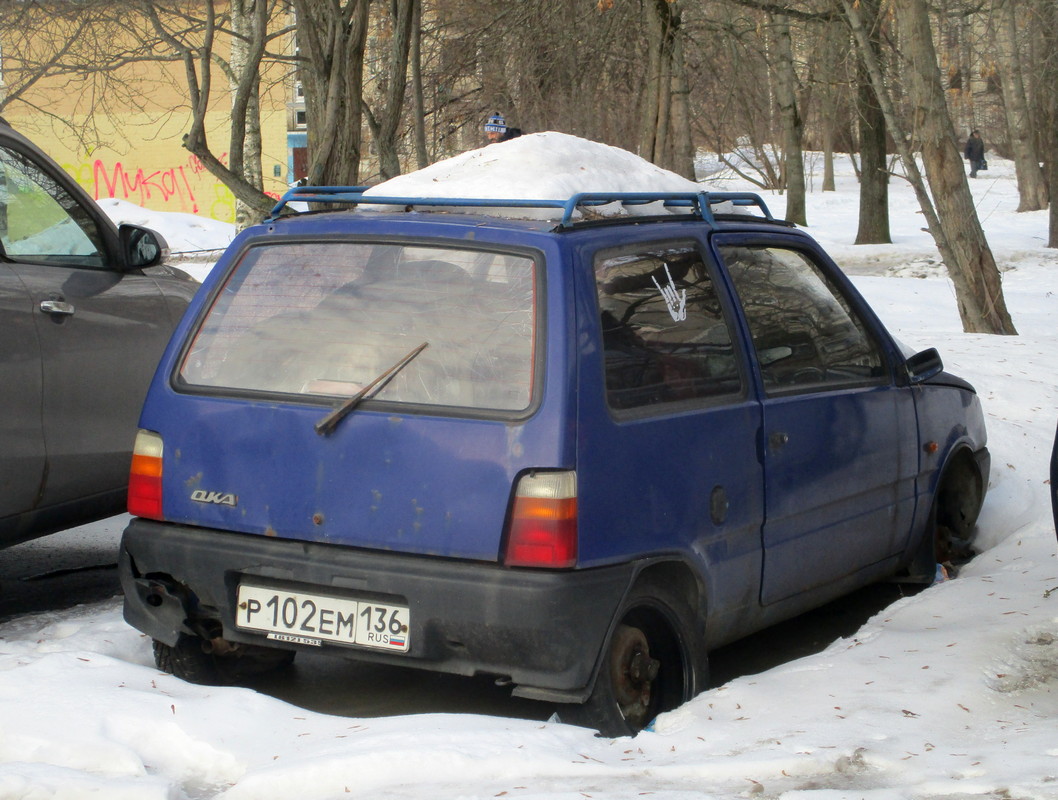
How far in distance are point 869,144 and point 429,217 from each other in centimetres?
2010

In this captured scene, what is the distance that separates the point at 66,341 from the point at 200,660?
1476 mm

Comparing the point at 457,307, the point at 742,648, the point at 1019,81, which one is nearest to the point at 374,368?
the point at 457,307

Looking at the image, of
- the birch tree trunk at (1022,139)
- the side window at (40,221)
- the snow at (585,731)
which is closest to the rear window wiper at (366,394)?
the snow at (585,731)

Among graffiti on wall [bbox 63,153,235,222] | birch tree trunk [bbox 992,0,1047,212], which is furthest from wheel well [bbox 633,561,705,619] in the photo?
graffiti on wall [bbox 63,153,235,222]

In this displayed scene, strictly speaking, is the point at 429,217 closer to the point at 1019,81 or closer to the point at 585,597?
the point at 585,597

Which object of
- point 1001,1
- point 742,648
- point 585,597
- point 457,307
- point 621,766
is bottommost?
point 742,648

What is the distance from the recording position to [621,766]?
3262 mm

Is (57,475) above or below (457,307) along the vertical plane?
below

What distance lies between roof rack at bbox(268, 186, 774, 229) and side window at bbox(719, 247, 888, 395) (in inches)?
8.0

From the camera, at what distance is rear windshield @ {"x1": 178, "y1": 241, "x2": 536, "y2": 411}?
3539 millimetres

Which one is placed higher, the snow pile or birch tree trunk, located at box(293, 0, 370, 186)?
birch tree trunk, located at box(293, 0, 370, 186)

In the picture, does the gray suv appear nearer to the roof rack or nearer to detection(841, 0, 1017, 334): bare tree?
the roof rack

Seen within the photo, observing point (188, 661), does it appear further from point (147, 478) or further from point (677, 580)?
point (677, 580)

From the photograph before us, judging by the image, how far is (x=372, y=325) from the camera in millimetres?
3682
